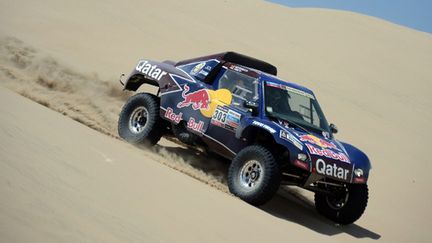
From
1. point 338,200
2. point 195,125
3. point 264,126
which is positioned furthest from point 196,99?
point 338,200

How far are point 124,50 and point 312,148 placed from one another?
11887 millimetres

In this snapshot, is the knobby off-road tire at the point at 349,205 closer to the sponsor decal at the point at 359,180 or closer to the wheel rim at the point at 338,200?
the wheel rim at the point at 338,200

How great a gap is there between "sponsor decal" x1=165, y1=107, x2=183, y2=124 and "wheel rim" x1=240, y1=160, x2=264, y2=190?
5.06 feet

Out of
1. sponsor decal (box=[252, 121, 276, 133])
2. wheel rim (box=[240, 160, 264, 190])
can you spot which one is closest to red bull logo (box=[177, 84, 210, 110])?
sponsor decal (box=[252, 121, 276, 133])

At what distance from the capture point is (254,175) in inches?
307

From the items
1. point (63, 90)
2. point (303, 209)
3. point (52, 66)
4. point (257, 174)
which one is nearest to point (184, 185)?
point (257, 174)

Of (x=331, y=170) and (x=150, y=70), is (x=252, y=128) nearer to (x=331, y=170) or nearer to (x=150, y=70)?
(x=331, y=170)

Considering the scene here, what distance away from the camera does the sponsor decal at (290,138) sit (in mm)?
7598

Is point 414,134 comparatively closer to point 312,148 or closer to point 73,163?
point 312,148

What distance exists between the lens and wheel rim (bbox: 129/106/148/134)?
31.5 feet

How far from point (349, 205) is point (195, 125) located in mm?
2249

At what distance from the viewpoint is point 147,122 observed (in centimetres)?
940

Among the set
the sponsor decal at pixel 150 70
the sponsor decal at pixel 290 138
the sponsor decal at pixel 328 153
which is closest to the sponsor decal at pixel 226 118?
the sponsor decal at pixel 290 138

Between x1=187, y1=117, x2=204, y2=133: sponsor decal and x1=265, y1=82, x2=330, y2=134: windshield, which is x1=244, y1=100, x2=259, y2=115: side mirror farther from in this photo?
x1=187, y1=117, x2=204, y2=133: sponsor decal
